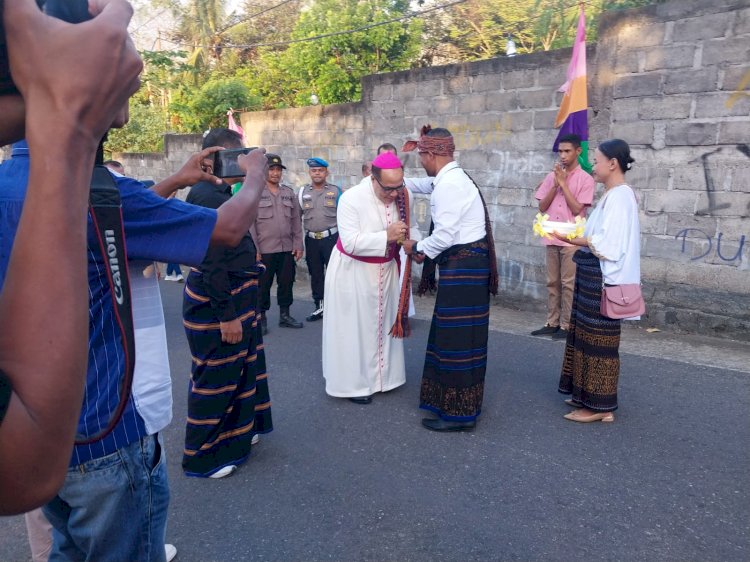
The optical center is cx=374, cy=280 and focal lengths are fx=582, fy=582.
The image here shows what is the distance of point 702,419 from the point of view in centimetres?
389

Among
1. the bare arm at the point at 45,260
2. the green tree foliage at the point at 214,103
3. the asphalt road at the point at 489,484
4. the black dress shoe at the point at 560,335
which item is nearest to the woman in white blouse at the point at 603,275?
the asphalt road at the point at 489,484

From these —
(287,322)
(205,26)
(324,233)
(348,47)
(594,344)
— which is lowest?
(287,322)

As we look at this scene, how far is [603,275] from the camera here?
12.3 ft

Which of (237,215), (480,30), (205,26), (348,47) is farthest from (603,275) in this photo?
(205,26)

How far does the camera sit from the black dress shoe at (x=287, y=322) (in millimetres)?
6539

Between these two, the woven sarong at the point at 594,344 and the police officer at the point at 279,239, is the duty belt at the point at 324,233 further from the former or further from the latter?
the woven sarong at the point at 594,344

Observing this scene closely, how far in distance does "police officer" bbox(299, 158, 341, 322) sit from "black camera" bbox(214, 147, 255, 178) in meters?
4.74

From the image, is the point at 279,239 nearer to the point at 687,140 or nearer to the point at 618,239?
the point at 618,239

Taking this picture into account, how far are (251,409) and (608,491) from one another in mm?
2023

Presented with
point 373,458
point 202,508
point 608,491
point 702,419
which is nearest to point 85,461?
point 202,508

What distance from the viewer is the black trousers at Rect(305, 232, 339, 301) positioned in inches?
276

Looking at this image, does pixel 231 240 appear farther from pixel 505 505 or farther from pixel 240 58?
pixel 240 58

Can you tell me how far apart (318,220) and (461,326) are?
143 inches

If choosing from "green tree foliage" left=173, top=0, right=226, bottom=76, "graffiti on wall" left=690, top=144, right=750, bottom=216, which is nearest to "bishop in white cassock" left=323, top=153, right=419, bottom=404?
"graffiti on wall" left=690, top=144, right=750, bottom=216
